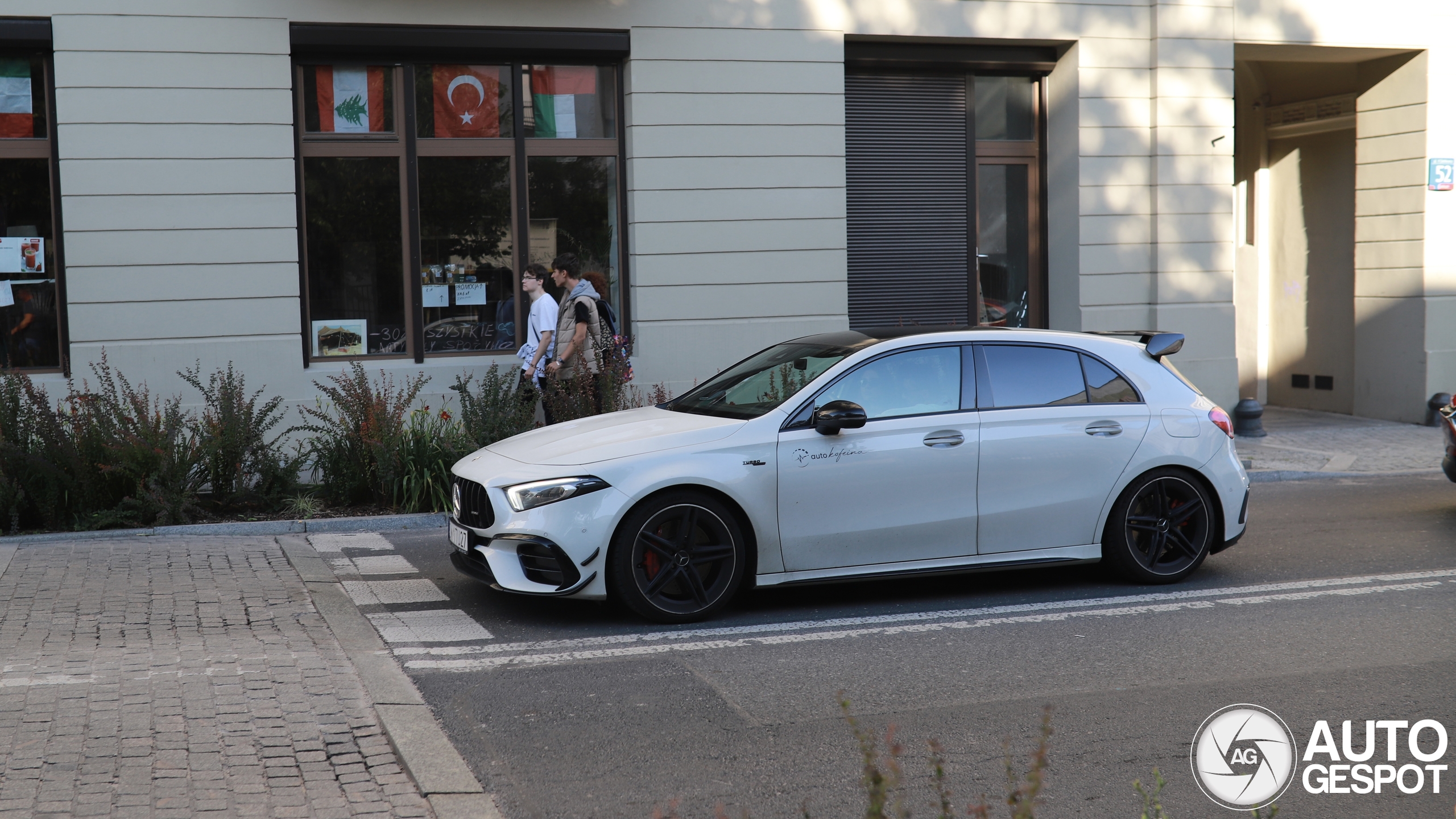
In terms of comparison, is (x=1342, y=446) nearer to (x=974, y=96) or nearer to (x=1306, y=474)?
(x=1306, y=474)

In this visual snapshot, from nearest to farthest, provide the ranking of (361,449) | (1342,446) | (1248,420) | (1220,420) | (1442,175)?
(1220,420) < (361,449) < (1342,446) < (1248,420) < (1442,175)

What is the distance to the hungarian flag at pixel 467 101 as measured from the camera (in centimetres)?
1264

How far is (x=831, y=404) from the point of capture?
6715 mm

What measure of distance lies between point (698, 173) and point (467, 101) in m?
2.43

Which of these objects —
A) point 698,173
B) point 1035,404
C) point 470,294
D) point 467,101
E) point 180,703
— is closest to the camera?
point 180,703

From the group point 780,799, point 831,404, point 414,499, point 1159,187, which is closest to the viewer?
point 780,799

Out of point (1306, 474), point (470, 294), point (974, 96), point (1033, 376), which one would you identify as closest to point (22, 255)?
point (470, 294)

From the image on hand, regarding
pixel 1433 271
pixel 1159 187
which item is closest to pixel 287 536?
pixel 1159 187

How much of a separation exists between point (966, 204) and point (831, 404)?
8435 millimetres

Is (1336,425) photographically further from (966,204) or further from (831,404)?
(831,404)

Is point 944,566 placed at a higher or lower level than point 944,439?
lower

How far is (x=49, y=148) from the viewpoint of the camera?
11617 mm

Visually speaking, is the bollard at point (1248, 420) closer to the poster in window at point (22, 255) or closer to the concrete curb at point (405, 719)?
the concrete curb at point (405, 719)

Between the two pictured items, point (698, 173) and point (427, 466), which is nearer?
point (427, 466)
